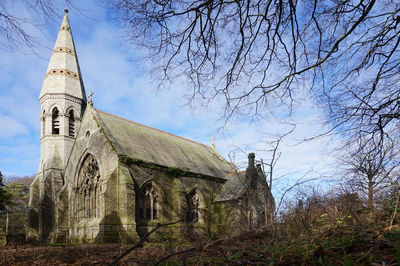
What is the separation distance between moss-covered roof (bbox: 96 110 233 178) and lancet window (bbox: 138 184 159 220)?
2.12 meters

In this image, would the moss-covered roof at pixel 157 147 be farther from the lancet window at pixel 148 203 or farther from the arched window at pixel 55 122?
the arched window at pixel 55 122

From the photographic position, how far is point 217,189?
26703 millimetres

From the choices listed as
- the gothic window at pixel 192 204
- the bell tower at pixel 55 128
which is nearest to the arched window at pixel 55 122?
the bell tower at pixel 55 128

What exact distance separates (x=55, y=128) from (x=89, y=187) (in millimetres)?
8366

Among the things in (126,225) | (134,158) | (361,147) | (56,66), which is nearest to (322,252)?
(361,147)

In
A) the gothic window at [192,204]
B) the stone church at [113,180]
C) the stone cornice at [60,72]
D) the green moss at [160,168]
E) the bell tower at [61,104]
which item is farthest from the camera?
the stone cornice at [60,72]

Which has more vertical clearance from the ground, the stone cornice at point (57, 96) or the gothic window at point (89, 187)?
the stone cornice at point (57, 96)

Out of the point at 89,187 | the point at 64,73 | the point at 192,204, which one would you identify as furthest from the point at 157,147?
the point at 64,73

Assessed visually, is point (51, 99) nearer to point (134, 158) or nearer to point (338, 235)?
point (134, 158)

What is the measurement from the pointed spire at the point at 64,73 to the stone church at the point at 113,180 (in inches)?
3.6

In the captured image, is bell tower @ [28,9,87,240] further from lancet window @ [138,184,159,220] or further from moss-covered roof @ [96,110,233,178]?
lancet window @ [138,184,159,220]

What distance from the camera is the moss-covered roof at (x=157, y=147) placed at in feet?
71.1

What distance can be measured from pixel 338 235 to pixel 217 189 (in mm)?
23864

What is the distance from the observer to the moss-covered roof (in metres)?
21.7
